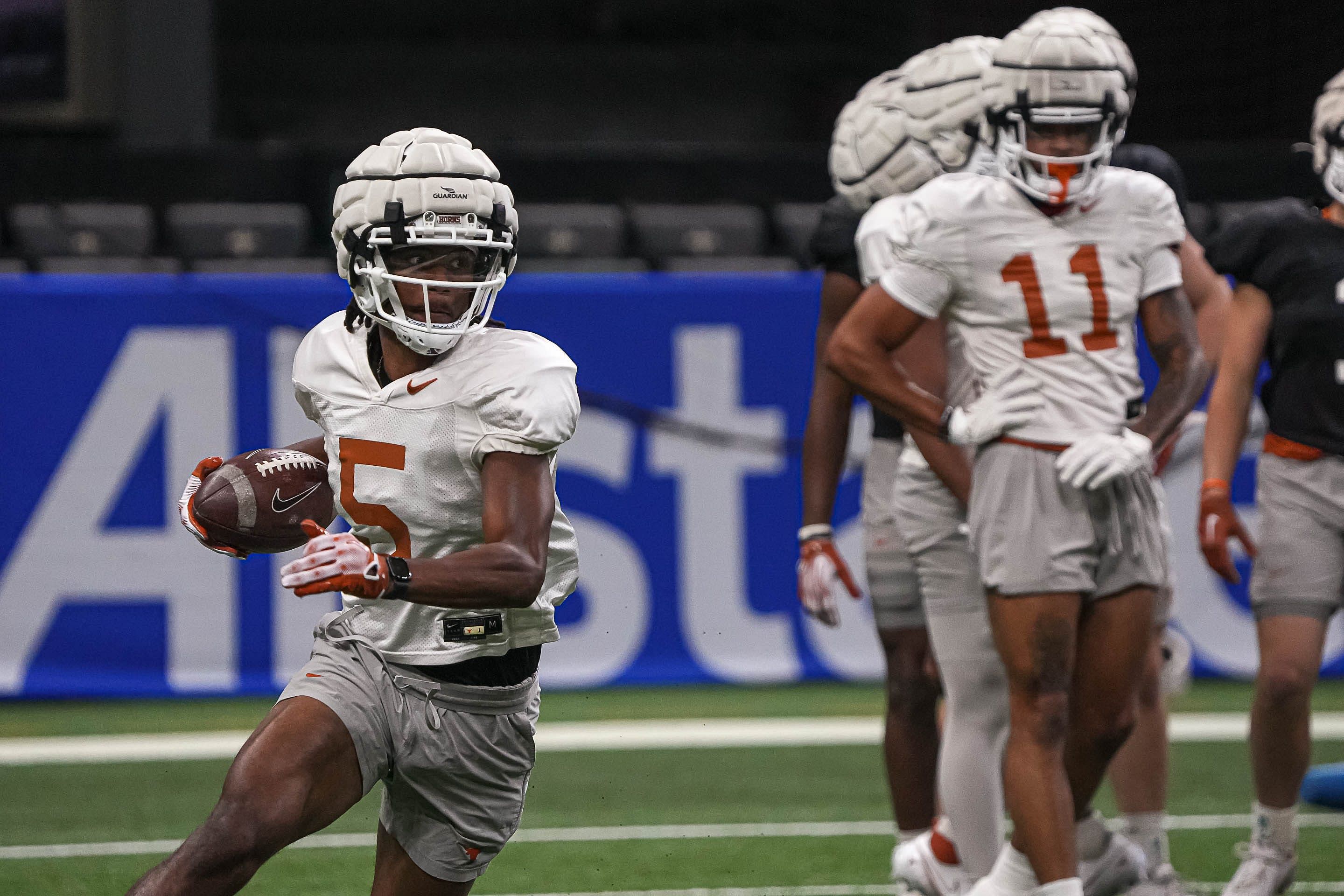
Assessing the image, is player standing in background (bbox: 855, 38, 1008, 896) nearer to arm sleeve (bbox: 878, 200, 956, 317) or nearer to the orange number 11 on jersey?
arm sleeve (bbox: 878, 200, 956, 317)

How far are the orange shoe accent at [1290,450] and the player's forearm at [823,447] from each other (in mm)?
892

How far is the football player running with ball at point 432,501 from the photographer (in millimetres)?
2549

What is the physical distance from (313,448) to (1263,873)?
210 cm

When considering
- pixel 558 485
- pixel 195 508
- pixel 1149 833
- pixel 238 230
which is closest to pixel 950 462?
pixel 1149 833

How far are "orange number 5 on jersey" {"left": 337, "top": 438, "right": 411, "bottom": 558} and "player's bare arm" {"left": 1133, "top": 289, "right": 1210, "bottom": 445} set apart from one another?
53.8 inches

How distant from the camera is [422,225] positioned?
264cm

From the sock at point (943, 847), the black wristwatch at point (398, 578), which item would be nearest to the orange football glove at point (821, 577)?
the sock at point (943, 847)

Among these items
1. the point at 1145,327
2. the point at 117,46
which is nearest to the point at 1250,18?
the point at 117,46

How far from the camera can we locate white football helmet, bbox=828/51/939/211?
3.80 meters

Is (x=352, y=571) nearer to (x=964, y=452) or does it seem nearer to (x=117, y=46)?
(x=964, y=452)

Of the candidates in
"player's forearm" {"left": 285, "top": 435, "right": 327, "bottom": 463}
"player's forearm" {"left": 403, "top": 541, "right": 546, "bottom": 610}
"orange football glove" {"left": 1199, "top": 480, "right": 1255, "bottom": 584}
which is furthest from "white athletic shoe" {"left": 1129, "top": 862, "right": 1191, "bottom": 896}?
"player's forearm" {"left": 285, "top": 435, "right": 327, "bottom": 463}

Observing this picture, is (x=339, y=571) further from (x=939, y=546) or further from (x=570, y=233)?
(x=570, y=233)

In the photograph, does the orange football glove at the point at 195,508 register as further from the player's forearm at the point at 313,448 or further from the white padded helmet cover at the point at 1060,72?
the white padded helmet cover at the point at 1060,72

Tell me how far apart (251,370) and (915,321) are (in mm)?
3748
